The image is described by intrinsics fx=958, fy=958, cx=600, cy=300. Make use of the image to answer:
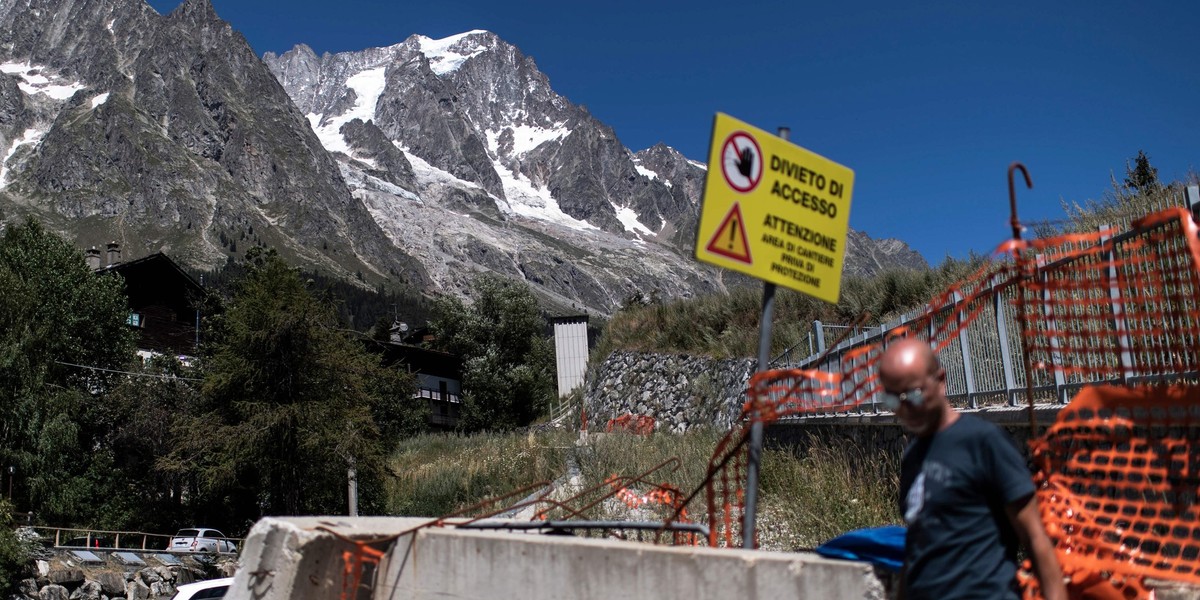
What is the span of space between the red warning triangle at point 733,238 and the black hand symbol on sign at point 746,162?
15 centimetres

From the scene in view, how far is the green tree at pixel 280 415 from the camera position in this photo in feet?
85.4

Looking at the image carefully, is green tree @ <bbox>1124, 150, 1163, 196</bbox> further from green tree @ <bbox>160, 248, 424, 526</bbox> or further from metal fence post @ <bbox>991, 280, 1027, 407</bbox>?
green tree @ <bbox>160, 248, 424, 526</bbox>

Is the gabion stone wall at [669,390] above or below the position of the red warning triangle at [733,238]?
above

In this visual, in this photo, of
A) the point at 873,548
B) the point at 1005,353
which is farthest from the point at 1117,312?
the point at 873,548

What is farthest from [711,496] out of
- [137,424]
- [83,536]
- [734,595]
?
[137,424]

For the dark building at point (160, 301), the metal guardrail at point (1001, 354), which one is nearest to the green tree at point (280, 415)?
the dark building at point (160, 301)

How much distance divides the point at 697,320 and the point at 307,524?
2237 cm

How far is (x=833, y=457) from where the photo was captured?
34.6ft

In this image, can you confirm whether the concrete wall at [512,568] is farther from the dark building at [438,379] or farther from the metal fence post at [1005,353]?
the dark building at [438,379]

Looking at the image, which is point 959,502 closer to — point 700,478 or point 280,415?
point 700,478

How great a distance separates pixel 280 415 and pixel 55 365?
12.5 m

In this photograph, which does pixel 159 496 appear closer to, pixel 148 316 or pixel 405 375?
pixel 405 375

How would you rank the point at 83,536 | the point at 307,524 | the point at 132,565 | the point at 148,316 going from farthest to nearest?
the point at 148,316 < the point at 83,536 < the point at 132,565 < the point at 307,524

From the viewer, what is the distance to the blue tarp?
352 centimetres
